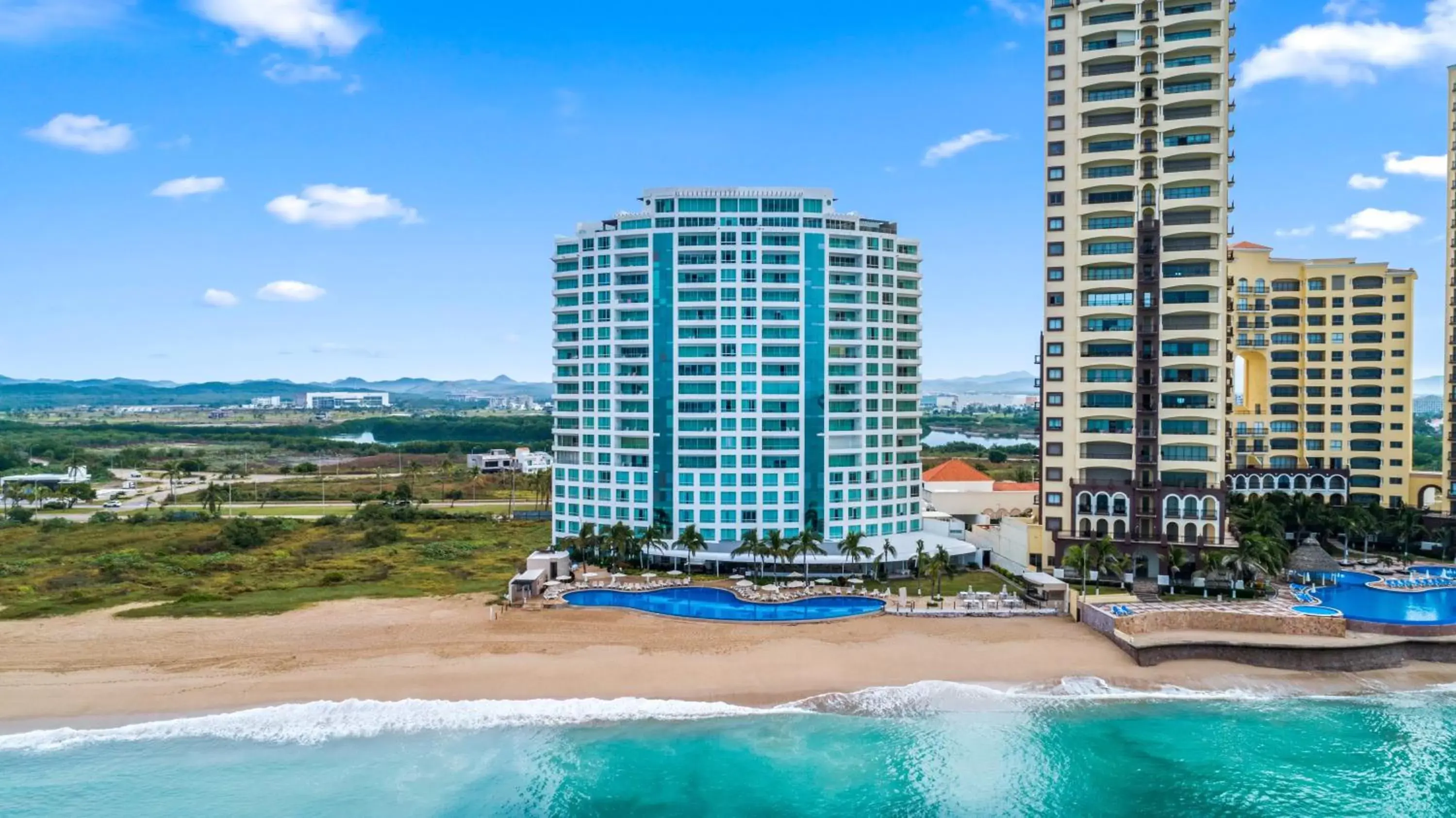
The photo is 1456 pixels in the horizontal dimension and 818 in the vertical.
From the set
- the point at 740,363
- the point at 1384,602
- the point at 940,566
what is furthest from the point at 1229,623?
the point at 740,363

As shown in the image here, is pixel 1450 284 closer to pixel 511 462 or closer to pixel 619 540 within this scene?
pixel 619 540

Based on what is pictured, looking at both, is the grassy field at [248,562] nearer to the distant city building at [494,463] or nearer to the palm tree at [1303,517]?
the distant city building at [494,463]

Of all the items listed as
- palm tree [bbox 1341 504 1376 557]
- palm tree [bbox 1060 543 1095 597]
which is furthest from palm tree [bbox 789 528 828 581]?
palm tree [bbox 1341 504 1376 557]

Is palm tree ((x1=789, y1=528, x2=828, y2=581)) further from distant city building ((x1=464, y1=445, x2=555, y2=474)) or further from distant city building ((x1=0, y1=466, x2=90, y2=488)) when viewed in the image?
distant city building ((x1=0, y1=466, x2=90, y2=488))

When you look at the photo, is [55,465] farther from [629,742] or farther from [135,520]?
[629,742]

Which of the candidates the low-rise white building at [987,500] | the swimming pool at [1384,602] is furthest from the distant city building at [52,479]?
the swimming pool at [1384,602]

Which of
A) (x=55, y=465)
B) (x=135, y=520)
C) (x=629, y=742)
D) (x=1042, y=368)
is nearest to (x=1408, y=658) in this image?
(x=1042, y=368)
